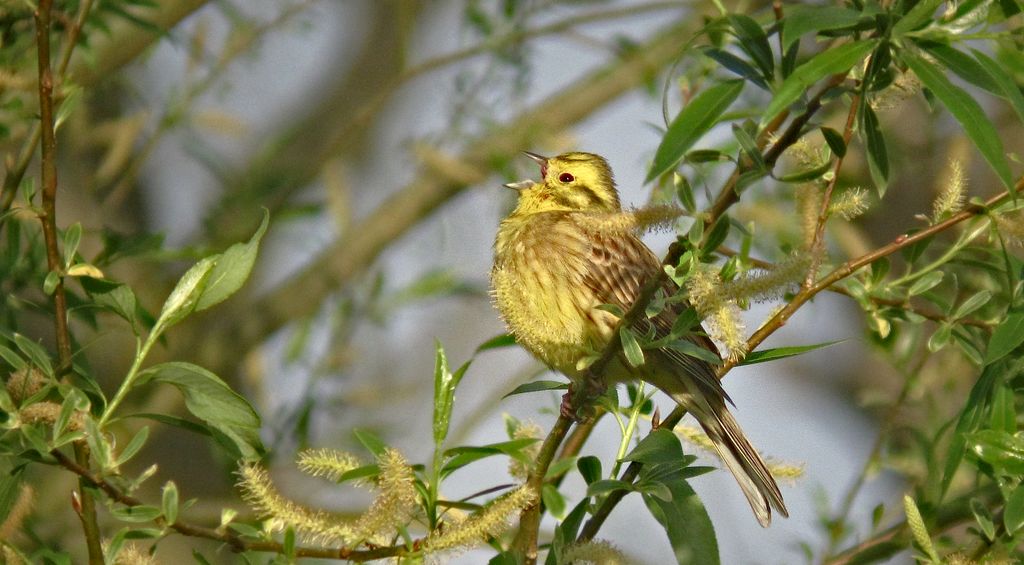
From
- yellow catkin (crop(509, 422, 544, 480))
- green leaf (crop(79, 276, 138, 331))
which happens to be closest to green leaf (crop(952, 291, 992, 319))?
yellow catkin (crop(509, 422, 544, 480))

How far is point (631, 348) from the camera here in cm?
242

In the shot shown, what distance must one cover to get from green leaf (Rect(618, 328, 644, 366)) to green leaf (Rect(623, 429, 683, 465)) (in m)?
0.19

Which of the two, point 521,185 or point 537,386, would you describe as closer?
point 537,386

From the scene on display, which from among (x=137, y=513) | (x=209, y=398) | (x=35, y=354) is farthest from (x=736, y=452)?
(x=35, y=354)

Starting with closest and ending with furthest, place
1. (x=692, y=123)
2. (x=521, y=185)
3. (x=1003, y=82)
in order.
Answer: (x=1003, y=82) → (x=692, y=123) → (x=521, y=185)

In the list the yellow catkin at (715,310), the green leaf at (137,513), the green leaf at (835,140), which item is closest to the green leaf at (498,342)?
the yellow catkin at (715,310)

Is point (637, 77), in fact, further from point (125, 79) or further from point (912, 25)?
point (912, 25)

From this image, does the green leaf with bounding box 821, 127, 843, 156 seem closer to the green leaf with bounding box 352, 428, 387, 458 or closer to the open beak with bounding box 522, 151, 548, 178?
the green leaf with bounding box 352, 428, 387, 458

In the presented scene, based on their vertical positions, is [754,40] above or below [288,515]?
above

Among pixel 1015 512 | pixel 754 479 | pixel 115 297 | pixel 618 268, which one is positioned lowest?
pixel 754 479

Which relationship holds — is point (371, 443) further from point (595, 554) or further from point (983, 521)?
point (983, 521)

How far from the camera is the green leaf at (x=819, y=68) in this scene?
195cm

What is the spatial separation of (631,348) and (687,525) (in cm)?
45

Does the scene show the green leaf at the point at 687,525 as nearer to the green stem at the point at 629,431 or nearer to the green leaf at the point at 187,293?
the green stem at the point at 629,431
